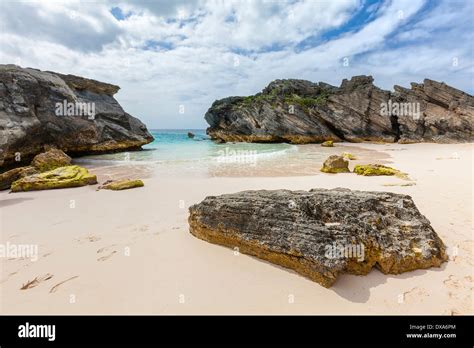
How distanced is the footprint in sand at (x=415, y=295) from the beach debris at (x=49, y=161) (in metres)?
16.6

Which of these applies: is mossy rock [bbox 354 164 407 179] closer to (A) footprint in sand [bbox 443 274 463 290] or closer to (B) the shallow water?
(B) the shallow water

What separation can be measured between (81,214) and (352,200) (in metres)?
6.82

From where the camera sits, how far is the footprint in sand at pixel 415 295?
3.09 metres

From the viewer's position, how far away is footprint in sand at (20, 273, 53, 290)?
3.47 metres

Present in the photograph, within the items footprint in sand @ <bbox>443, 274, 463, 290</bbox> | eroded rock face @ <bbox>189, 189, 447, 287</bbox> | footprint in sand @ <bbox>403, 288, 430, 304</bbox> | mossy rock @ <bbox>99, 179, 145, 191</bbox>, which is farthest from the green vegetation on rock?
footprint in sand @ <bbox>403, 288, 430, 304</bbox>

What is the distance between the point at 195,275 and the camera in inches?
146

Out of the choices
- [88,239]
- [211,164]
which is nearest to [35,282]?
[88,239]

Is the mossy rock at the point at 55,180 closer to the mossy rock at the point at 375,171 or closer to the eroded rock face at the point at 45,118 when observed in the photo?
the eroded rock face at the point at 45,118

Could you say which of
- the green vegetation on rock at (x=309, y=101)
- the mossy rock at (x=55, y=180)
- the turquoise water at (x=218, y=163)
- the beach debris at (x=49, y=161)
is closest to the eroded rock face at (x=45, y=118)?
the beach debris at (x=49, y=161)

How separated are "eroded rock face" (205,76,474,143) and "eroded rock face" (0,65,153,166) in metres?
29.5

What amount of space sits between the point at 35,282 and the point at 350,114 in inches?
1929
